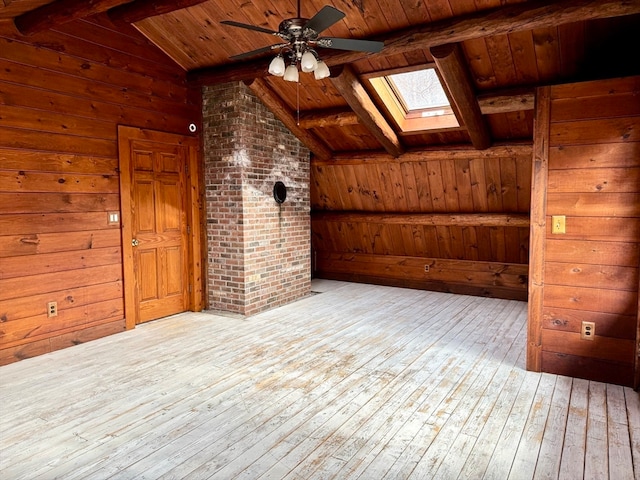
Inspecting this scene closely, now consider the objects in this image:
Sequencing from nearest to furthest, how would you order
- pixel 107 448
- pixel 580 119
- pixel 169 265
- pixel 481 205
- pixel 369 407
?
pixel 107 448, pixel 369 407, pixel 580 119, pixel 169 265, pixel 481 205

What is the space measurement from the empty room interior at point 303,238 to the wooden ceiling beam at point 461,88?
0.03 metres

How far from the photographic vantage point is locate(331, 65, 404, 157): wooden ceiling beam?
179 inches

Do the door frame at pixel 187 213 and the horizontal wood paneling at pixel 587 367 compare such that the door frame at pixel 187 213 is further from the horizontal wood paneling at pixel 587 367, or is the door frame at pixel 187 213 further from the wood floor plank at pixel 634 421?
the wood floor plank at pixel 634 421

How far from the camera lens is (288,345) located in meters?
4.28

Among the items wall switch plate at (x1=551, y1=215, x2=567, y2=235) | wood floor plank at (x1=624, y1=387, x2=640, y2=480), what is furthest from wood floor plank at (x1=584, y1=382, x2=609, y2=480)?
wall switch plate at (x1=551, y1=215, x2=567, y2=235)

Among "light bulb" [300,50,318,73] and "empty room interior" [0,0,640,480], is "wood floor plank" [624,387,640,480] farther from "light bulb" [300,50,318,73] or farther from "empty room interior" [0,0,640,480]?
"light bulb" [300,50,318,73]

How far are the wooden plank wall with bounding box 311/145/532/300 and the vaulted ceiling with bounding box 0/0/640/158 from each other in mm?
440

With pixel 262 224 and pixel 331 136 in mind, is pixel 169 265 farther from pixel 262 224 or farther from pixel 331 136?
pixel 331 136

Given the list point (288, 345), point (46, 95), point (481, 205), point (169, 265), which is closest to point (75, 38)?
point (46, 95)

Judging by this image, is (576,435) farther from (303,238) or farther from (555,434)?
(303,238)

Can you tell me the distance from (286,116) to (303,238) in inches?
69.2

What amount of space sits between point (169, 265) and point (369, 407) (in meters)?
3.26

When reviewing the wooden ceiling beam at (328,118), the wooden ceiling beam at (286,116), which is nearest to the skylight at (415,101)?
the wooden ceiling beam at (328,118)

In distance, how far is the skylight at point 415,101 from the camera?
5.02 metres
